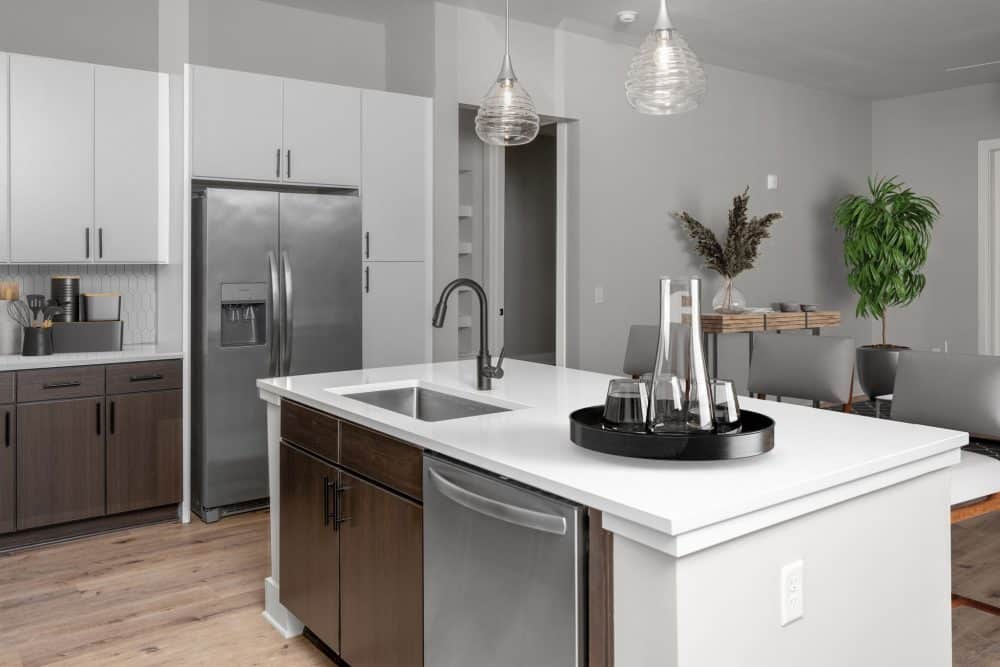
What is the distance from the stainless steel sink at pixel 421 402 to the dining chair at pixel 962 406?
1.56 metres

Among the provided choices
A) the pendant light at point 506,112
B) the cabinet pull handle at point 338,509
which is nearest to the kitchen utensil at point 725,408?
the cabinet pull handle at point 338,509

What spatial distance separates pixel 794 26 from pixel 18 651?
5305 mm

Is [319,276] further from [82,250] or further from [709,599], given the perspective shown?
[709,599]

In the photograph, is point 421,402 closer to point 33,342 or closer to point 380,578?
point 380,578

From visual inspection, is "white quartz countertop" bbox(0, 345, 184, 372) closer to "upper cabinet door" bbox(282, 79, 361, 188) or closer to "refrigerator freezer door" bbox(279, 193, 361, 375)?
"refrigerator freezer door" bbox(279, 193, 361, 375)

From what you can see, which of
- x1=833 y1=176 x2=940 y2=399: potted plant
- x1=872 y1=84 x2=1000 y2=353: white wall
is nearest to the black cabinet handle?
x1=833 y1=176 x2=940 y2=399: potted plant

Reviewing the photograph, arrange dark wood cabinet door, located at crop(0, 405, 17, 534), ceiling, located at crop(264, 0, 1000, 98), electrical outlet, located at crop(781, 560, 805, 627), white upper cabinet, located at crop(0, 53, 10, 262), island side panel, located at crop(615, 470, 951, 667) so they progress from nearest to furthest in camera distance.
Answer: island side panel, located at crop(615, 470, 951, 667)
electrical outlet, located at crop(781, 560, 805, 627)
dark wood cabinet door, located at crop(0, 405, 17, 534)
white upper cabinet, located at crop(0, 53, 10, 262)
ceiling, located at crop(264, 0, 1000, 98)

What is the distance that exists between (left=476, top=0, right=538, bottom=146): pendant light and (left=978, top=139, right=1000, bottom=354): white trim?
552cm

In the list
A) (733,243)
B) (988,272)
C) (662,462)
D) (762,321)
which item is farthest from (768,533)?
(988,272)

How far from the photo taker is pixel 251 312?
405 cm

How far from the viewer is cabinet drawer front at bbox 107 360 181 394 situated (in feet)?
12.4

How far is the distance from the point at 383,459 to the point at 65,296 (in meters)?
2.71

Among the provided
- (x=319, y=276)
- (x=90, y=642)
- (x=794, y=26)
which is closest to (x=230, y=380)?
(x=319, y=276)

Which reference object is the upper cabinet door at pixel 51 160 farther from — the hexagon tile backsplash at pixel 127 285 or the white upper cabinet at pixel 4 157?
the hexagon tile backsplash at pixel 127 285
